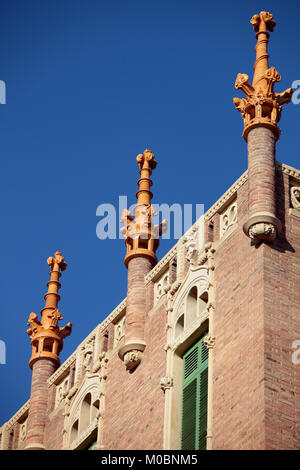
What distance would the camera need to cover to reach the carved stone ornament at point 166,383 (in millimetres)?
31516

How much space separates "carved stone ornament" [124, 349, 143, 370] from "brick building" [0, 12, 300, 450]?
25 mm

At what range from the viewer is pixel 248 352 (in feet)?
93.6

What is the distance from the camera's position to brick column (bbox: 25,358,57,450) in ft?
124

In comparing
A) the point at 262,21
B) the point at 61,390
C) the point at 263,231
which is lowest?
the point at 61,390

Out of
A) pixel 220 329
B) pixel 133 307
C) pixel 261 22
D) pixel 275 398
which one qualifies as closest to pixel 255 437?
pixel 275 398

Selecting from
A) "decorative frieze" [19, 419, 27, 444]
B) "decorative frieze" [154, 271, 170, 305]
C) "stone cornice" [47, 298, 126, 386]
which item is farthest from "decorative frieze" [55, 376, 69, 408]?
"decorative frieze" [154, 271, 170, 305]

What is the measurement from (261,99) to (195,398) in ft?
23.7

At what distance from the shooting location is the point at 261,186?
30.5 m

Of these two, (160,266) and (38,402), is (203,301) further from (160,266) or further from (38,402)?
(38,402)

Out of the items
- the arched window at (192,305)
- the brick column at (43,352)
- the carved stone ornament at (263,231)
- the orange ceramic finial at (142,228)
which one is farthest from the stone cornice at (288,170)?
the brick column at (43,352)

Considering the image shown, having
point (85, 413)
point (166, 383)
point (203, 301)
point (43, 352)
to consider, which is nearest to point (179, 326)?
point (203, 301)

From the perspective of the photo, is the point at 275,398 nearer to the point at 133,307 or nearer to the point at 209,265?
the point at 209,265

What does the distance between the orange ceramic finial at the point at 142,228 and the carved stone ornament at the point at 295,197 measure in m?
5.61
